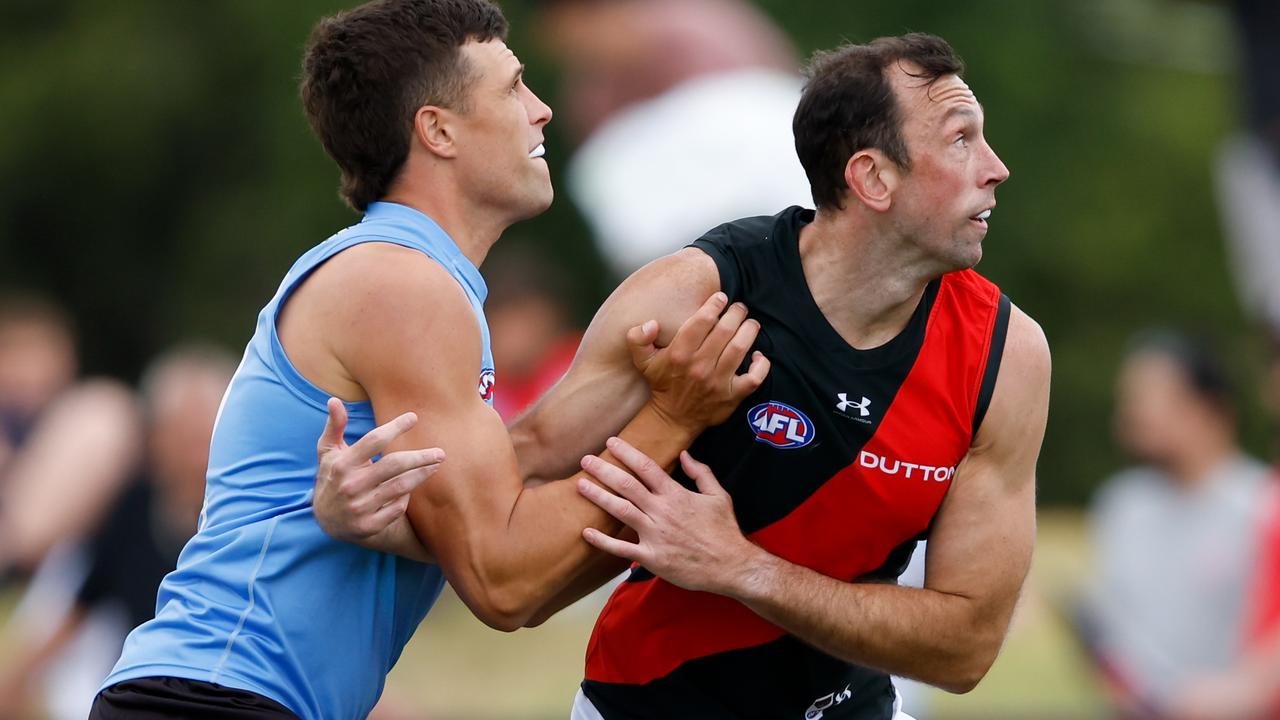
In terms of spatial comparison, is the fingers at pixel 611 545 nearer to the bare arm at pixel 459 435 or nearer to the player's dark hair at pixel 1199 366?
the bare arm at pixel 459 435

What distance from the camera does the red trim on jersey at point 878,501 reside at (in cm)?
410

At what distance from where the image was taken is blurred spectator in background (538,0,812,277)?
7504 millimetres

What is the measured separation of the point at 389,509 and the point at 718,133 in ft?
14.3

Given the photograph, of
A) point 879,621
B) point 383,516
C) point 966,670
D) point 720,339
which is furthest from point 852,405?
point 383,516

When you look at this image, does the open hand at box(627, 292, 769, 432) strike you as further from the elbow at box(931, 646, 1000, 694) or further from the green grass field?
the green grass field

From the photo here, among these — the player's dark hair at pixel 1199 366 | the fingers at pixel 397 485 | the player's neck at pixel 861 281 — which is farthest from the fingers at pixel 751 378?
the player's dark hair at pixel 1199 366

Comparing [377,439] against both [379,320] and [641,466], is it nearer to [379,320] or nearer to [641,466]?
[379,320]

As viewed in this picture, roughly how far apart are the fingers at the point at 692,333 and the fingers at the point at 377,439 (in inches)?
25.7

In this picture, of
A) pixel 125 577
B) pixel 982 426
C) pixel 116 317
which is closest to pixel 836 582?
pixel 982 426

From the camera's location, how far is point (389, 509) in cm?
362

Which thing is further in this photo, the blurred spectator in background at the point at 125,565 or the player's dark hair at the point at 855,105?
the blurred spectator in background at the point at 125,565

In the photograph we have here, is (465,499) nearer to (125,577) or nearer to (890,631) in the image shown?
(890,631)

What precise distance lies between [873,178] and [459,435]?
115cm

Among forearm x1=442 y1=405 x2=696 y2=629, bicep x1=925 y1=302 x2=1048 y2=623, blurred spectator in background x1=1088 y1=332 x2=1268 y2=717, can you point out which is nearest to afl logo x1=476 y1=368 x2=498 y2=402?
forearm x1=442 y1=405 x2=696 y2=629
